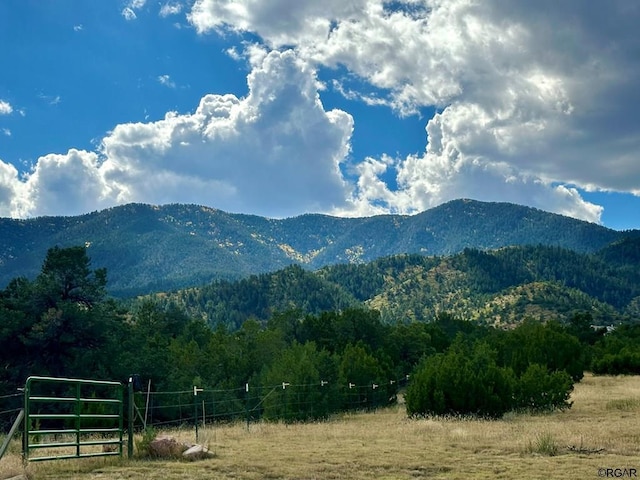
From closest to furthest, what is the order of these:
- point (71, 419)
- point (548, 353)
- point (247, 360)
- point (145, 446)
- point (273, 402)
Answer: point (145, 446)
point (71, 419)
point (273, 402)
point (548, 353)
point (247, 360)

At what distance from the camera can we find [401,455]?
18266mm

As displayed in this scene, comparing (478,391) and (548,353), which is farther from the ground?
(548,353)

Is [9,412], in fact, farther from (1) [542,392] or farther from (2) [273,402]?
(1) [542,392]

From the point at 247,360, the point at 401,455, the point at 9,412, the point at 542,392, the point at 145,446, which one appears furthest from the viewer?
the point at 247,360

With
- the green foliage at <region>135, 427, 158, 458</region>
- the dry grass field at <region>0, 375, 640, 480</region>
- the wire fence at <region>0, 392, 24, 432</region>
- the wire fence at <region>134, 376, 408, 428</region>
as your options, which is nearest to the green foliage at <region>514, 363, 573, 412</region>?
the dry grass field at <region>0, 375, 640, 480</region>

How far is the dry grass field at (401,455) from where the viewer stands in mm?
14828

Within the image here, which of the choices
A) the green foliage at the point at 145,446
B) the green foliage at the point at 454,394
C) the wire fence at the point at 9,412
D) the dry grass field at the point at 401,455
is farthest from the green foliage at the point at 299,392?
the green foliage at the point at 145,446

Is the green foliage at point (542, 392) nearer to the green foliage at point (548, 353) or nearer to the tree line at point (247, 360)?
the tree line at point (247, 360)

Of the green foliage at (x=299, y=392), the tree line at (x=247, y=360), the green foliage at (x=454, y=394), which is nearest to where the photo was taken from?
the green foliage at (x=454, y=394)

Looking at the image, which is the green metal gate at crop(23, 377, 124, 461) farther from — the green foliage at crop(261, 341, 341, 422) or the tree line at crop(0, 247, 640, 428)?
the green foliage at crop(261, 341, 341, 422)

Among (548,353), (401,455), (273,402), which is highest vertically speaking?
(548,353)

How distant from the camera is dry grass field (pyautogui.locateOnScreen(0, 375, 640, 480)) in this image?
14.8 metres

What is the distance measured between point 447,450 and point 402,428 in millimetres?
6672

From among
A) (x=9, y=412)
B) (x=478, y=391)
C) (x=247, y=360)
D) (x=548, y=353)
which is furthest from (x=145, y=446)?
(x=548, y=353)
